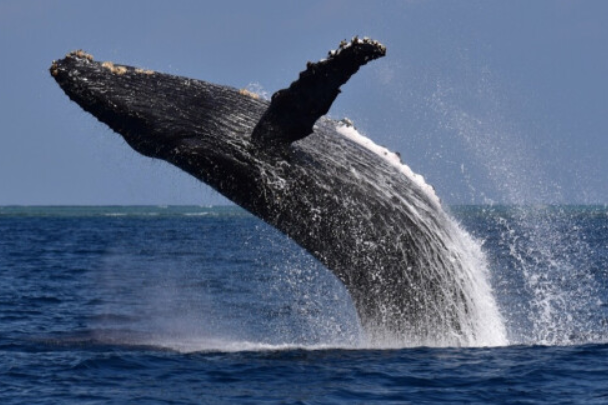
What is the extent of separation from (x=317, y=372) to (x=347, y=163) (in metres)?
2.15

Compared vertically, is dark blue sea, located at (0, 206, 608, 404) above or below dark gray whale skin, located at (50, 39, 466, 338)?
below

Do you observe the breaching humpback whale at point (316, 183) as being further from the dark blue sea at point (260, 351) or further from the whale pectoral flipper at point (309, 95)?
the dark blue sea at point (260, 351)

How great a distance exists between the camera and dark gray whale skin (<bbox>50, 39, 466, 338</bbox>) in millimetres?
10672

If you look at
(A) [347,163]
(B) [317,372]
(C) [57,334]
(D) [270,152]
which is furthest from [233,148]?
(C) [57,334]

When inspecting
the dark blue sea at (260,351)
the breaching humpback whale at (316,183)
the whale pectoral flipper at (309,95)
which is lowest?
the dark blue sea at (260,351)

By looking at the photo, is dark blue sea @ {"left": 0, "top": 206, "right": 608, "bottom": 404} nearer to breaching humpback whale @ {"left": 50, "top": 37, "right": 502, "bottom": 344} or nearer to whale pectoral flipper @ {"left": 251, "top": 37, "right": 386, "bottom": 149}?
breaching humpback whale @ {"left": 50, "top": 37, "right": 502, "bottom": 344}

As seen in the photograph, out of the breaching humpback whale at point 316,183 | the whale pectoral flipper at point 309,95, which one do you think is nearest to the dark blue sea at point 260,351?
the breaching humpback whale at point 316,183

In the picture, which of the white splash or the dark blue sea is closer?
the dark blue sea

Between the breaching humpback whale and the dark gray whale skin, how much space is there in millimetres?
10

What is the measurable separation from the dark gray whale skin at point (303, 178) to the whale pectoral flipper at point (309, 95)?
2.9 inches

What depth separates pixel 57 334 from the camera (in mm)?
14055

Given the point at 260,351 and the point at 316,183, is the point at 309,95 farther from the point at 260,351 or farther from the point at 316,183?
the point at 260,351

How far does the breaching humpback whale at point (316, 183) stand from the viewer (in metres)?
10.7

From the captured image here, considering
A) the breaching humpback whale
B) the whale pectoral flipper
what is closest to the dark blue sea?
the breaching humpback whale
